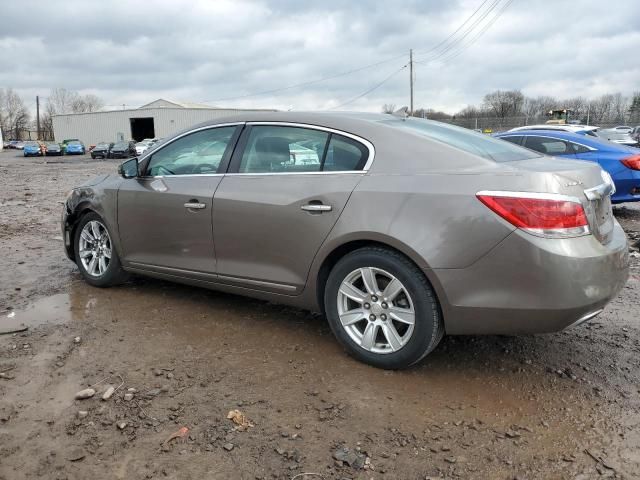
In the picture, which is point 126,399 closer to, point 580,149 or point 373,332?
point 373,332

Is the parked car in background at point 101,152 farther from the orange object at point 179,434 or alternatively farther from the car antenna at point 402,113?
the orange object at point 179,434

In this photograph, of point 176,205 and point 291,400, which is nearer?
point 291,400

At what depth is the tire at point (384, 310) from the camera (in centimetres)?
321

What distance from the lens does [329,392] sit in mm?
3225

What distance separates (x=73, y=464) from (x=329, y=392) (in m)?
1.36

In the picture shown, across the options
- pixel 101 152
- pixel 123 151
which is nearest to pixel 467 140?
pixel 123 151

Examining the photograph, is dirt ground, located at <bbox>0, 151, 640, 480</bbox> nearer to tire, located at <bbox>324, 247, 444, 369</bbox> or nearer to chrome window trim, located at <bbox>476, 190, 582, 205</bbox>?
tire, located at <bbox>324, 247, 444, 369</bbox>

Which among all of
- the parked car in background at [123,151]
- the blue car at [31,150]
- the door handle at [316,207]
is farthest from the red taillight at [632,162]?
the blue car at [31,150]

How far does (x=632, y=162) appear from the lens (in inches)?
333

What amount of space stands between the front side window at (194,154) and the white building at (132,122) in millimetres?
58050

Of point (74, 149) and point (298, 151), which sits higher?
point (74, 149)

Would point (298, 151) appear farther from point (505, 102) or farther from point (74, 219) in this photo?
point (505, 102)

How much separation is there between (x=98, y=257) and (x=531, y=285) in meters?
3.95

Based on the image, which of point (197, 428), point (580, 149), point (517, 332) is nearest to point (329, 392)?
point (197, 428)
